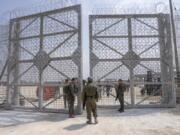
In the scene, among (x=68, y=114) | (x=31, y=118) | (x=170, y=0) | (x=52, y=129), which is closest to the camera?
(x=52, y=129)

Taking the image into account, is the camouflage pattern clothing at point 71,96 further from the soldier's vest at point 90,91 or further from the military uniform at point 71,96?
the soldier's vest at point 90,91

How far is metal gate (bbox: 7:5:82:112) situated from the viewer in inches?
515

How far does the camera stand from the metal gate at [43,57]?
13.1 metres

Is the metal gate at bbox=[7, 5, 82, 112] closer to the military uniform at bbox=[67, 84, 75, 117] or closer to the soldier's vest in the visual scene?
the military uniform at bbox=[67, 84, 75, 117]

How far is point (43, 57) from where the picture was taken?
45.2ft

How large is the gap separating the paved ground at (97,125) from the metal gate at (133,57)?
2556 millimetres

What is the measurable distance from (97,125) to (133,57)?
6.01 m

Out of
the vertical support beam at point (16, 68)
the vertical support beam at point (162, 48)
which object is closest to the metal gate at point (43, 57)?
the vertical support beam at point (16, 68)

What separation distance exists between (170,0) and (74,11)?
843 cm

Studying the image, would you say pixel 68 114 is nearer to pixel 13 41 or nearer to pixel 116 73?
pixel 116 73

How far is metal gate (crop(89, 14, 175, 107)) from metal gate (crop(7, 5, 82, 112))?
1.76 m

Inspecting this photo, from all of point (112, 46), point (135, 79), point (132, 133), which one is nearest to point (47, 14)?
point (112, 46)

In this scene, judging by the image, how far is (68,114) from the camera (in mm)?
12500

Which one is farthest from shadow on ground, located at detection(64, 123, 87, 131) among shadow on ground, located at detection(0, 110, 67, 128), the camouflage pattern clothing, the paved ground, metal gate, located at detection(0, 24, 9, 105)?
metal gate, located at detection(0, 24, 9, 105)
